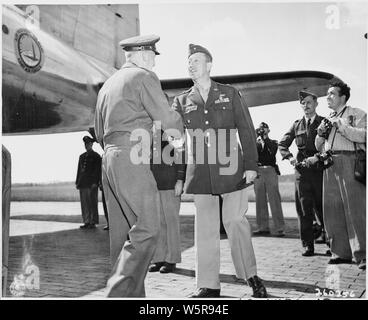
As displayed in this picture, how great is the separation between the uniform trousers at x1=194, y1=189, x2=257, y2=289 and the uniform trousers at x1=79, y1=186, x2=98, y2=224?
309 cm

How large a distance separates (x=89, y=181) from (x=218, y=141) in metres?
2.90

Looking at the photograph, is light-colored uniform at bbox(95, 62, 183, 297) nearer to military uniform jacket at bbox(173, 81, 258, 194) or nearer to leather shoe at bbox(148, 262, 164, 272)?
military uniform jacket at bbox(173, 81, 258, 194)

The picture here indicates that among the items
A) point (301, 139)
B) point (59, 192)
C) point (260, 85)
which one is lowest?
point (59, 192)

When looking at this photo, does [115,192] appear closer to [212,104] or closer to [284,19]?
[212,104]

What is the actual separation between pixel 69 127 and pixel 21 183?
131 centimetres

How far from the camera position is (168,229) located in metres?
3.49

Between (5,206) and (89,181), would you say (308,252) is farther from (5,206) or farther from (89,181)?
(89,181)

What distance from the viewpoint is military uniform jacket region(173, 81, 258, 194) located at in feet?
8.90

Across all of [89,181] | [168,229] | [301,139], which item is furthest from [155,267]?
[89,181]

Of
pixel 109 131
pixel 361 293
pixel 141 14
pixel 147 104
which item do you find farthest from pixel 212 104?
pixel 361 293

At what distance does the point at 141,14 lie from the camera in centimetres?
317

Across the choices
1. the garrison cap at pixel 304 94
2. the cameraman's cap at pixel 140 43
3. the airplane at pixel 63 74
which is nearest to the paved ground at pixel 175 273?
the airplane at pixel 63 74

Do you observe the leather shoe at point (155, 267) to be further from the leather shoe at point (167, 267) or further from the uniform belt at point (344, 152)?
the uniform belt at point (344, 152)

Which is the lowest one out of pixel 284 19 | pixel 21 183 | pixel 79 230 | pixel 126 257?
pixel 79 230
